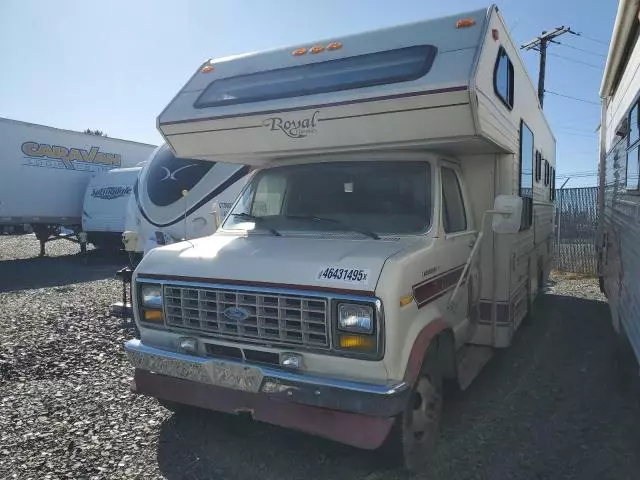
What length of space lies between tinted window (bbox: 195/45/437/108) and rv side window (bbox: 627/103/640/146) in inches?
67.7

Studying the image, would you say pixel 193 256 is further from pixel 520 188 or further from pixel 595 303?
pixel 595 303

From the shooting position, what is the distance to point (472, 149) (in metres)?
4.29

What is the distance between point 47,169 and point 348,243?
14.9 meters

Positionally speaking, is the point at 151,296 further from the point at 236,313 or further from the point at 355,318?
the point at 355,318

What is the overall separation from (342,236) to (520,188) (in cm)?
269

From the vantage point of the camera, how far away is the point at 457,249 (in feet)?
13.3

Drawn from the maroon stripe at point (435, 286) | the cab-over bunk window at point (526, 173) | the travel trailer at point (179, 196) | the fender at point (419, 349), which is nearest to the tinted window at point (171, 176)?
the travel trailer at point (179, 196)

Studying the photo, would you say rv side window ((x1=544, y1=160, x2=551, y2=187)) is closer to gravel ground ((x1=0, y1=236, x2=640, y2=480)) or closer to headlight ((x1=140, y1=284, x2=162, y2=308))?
gravel ground ((x1=0, y1=236, x2=640, y2=480))

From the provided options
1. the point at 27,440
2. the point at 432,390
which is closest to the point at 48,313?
the point at 27,440

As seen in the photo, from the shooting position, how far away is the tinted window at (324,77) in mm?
3688

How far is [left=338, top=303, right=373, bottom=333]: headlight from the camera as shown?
116 inches

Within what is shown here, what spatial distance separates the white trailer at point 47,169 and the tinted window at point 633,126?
15539mm

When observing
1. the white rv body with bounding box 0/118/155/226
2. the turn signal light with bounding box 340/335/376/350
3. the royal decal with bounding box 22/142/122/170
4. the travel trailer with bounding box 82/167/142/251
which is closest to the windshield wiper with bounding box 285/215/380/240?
the turn signal light with bounding box 340/335/376/350

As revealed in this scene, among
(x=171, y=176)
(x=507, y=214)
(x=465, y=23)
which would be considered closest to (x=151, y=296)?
(x=507, y=214)
